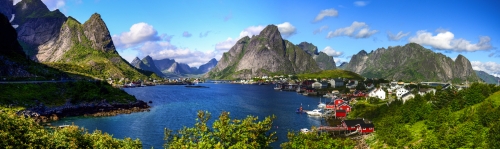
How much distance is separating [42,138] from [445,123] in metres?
54.0

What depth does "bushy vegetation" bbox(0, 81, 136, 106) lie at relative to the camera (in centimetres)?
9556

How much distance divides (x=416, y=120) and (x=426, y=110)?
2.93m

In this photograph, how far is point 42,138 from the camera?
30.2 meters

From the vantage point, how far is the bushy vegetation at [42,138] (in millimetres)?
28391

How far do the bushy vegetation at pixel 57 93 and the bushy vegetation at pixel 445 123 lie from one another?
8818 centimetres

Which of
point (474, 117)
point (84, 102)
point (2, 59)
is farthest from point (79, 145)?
point (2, 59)

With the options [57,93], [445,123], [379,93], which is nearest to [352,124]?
[445,123]

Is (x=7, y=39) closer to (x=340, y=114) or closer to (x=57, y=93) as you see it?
(x=57, y=93)

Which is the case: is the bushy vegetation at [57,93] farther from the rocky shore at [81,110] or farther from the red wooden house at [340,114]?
the red wooden house at [340,114]

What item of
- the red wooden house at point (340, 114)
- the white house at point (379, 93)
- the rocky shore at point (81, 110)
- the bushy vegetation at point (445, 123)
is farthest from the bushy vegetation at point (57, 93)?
the white house at point (379, 93)

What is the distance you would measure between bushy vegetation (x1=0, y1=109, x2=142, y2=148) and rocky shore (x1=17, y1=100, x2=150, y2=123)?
57.9 metres

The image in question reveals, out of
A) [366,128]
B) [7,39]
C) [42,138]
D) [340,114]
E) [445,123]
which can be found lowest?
[366,128]

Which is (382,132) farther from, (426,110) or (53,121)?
(53,121)

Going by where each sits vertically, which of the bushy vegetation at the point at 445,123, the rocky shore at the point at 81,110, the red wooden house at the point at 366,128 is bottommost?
the red wooden house at the point at 366,128
